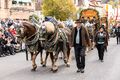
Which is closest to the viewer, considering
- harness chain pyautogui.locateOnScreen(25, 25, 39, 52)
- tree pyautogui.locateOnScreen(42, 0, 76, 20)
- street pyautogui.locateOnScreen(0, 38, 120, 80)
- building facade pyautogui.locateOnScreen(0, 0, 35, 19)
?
street pyautogui.locateOnScreen(0, 38, 120, 80)

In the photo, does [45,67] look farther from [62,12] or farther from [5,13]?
[62,12]

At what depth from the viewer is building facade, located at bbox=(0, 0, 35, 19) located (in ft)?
196

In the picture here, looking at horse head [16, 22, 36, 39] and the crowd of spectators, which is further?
the crowd of spectators

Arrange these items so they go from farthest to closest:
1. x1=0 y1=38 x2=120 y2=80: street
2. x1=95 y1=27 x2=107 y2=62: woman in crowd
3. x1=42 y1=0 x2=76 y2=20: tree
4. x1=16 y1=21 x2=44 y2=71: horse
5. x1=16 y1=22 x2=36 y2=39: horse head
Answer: x1=42 y1=0 x2=76 y2=20: tree → x1=95 y1=27 x2=107 y2=62: woman in crowd → x1=16 y1=21 x2=44 y2=71: horse → x1=16 y1=22 x2=36 y2=39: horse head → x1=0 y1=38 x2=120 y2=80: street

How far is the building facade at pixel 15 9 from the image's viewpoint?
196 ft

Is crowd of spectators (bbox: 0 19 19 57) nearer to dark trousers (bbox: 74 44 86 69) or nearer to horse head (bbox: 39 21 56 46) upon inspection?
horse head (bbox: 39 21 56 46)

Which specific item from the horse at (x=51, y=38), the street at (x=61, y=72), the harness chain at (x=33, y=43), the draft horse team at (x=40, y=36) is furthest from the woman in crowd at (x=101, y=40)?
the harness chain at (x=33, y=43)

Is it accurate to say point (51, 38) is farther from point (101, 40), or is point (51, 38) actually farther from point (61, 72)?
point (101, 40)

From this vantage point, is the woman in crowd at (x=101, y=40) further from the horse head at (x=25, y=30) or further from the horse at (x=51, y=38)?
the horse head at (x=25, y=30)

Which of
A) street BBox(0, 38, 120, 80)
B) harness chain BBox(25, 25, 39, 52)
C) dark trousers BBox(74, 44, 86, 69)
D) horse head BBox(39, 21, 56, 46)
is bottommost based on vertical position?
street BBox(0, 38, 120, 80)

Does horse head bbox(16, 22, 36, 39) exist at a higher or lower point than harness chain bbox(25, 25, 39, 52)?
higher

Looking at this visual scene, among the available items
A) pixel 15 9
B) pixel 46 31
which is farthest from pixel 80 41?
pixel 15 9

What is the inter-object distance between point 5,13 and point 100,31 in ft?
129

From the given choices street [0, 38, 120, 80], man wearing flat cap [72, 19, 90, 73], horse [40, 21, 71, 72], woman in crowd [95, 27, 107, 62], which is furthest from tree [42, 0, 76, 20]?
man wearing flat cap [72, 19, 90, 73]
